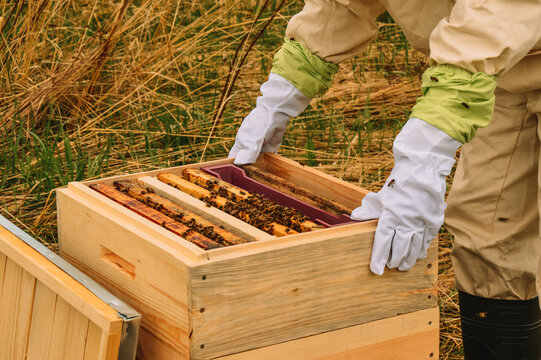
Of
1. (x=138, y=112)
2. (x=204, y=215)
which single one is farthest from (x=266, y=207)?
(x=138, y=112)

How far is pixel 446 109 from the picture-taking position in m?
1.82

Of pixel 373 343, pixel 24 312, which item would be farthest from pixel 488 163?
pixel 24 312

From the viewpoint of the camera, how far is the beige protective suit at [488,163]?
2223 millimetres

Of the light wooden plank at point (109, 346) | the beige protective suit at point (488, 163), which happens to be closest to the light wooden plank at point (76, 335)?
the light wooden plank at point (109, 346)

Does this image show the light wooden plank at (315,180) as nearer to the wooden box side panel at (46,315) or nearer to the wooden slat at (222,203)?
the wooden slat at (222,203)

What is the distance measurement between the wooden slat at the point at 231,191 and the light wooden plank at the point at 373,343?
270 millimetres

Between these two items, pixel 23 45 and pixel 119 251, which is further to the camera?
pixel 23 45

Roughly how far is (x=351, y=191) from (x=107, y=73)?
7.64 ft

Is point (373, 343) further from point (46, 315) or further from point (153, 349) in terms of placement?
point (46, 315)

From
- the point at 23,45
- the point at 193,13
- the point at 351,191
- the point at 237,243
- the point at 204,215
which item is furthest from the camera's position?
the point at 193,13

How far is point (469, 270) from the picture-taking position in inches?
98.4

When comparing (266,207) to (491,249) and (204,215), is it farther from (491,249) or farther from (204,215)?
(491,249)

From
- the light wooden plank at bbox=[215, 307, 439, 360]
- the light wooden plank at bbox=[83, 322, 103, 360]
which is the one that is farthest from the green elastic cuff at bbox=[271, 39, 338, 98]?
the light wooden plank at bbox=[83, 322, 103, 360]

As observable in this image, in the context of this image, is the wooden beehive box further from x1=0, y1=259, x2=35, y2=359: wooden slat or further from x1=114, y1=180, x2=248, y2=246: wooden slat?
x1=0, y1=259, x2=35, y2=359: wooden slat
